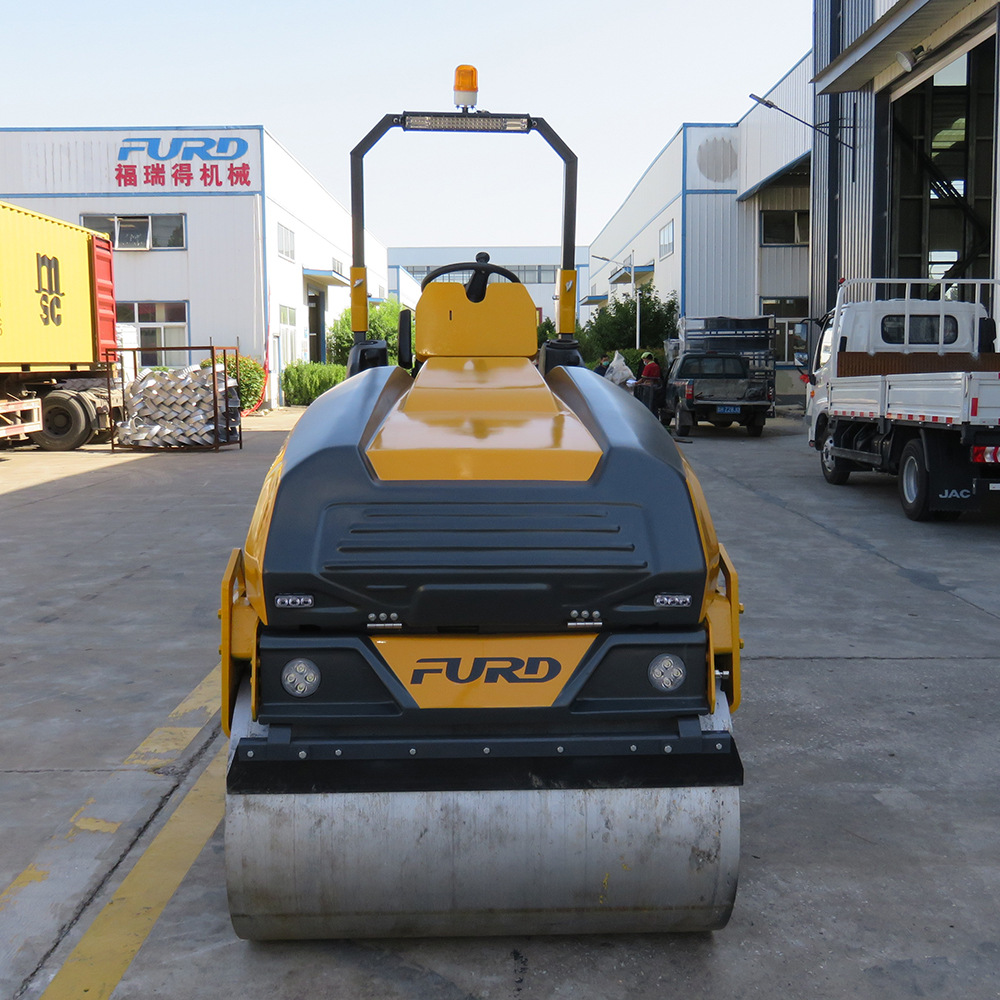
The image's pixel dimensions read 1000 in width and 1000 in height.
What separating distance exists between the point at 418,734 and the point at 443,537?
20.0 inches

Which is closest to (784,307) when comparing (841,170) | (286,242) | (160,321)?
(841,170)

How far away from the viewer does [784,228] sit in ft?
115

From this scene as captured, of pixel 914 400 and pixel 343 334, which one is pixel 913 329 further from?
pixel 343 334

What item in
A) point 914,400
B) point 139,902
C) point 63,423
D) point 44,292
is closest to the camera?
point 139,902

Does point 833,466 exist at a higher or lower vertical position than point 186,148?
lower

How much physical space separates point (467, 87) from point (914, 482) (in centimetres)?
724

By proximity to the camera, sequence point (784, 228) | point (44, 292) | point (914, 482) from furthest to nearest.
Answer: point (784, 228) → point (44, 292) → point (914, 482)

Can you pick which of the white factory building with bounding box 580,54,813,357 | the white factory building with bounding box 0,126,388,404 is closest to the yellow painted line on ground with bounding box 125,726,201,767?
the white factory building with bounding box 0,126,388,404

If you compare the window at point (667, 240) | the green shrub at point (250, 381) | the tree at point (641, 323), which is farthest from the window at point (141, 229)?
the window at point (667, 240)

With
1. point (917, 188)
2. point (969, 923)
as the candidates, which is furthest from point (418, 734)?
point (917, 188)

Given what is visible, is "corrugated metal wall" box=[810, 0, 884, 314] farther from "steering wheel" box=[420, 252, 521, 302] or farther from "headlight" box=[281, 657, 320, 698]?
"headlight" box=[281, 657, 320, 698]

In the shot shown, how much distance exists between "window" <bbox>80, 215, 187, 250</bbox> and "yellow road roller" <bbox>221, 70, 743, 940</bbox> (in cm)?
3116

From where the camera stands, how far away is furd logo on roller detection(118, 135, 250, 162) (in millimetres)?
31078

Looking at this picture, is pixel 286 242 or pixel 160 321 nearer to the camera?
pixel 160 321
